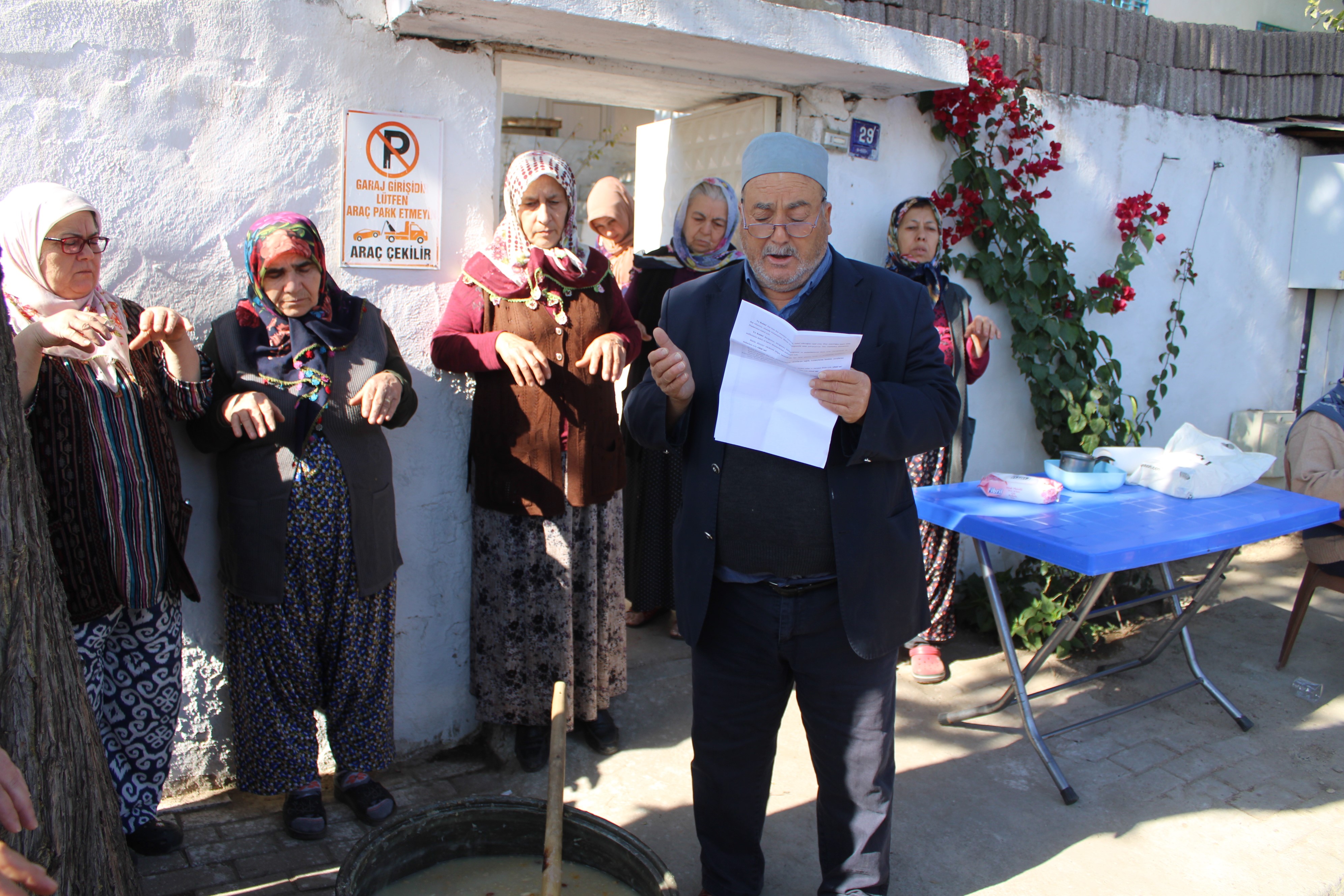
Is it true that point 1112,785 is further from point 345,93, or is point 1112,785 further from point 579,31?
point 345,93

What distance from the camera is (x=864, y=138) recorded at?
456 cm

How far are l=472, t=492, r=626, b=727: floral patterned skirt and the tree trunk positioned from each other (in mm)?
1576

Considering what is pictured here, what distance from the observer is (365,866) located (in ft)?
6.40

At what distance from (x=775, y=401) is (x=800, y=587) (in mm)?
499

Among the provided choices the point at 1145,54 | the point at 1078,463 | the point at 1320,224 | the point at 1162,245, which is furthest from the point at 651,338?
the point at 1320,224

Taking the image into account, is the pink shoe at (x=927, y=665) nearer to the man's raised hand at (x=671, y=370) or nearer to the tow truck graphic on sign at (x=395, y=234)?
the man's raised hand at (x=671, y=370)

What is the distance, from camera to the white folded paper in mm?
2229

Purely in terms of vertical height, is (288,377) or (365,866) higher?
(288,377)

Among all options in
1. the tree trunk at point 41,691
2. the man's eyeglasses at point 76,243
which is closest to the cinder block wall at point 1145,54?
the man's eyeglasses at point 76,243

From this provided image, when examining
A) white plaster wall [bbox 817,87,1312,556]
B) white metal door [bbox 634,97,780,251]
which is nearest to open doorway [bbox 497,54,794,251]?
white metal door [bbox 634,97,780,251]

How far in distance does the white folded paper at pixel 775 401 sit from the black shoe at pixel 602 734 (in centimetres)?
177

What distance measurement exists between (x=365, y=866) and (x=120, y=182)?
222cm

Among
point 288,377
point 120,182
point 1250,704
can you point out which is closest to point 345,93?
point 120,182

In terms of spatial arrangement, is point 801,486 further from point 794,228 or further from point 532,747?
point 532,747
